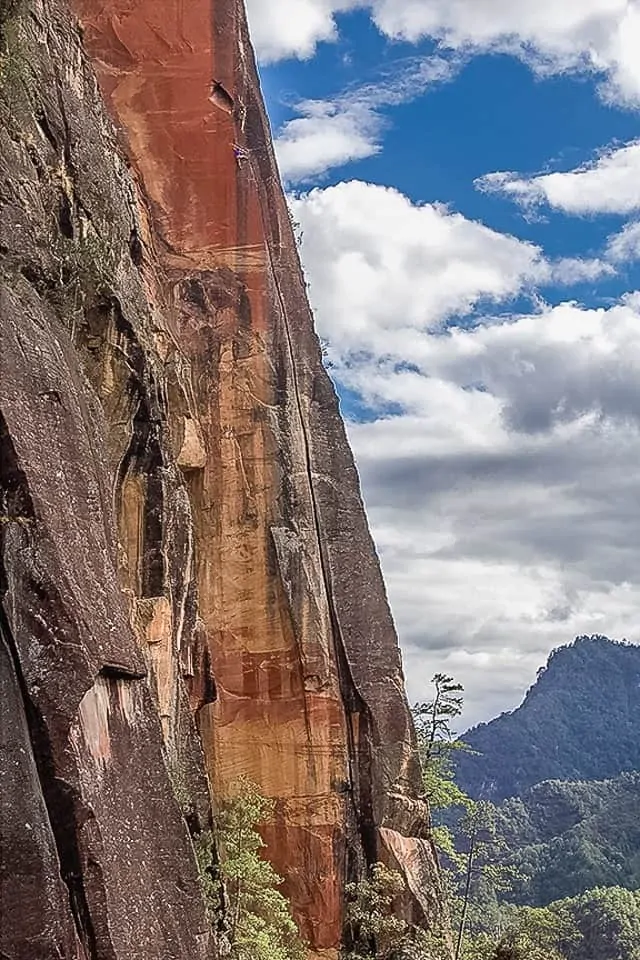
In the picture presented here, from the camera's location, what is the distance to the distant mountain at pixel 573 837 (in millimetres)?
85250

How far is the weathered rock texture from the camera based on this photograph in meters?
10.9

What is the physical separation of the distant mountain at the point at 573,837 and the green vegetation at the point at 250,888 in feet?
182

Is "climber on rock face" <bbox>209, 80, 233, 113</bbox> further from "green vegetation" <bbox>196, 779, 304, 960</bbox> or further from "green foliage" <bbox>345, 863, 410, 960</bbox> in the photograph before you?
"green foliage" <bbox>345, 863, 410, 960</bbox>

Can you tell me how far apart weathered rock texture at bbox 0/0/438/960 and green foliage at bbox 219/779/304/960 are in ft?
5.06

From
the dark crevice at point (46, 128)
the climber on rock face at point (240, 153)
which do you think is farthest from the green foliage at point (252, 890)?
the climber on rock face at point (240, 153)

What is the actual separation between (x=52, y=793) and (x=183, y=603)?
10.0 m

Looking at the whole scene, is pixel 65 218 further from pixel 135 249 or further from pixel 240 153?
pixel 240 153

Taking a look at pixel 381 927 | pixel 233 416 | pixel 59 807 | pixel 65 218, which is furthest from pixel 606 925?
pixel 59 807

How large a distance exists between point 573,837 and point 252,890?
7841 centimetres

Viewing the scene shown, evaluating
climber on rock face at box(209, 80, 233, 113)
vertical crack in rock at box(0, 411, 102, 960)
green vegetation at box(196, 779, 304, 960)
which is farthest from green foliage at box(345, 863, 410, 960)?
climber on rock face at box(209, 80, 233, 113)

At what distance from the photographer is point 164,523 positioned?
19.5m

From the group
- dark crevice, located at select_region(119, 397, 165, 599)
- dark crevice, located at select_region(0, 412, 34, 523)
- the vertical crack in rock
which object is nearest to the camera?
the vertical crack in rock

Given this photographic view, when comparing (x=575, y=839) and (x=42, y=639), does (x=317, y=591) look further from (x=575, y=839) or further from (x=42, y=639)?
(x=575, y=839)

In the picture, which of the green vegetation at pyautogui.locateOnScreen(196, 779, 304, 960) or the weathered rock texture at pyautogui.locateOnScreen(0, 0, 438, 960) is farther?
the green vegetation at pyautogui.locateOnScreen(196, 779, 304, 960)
